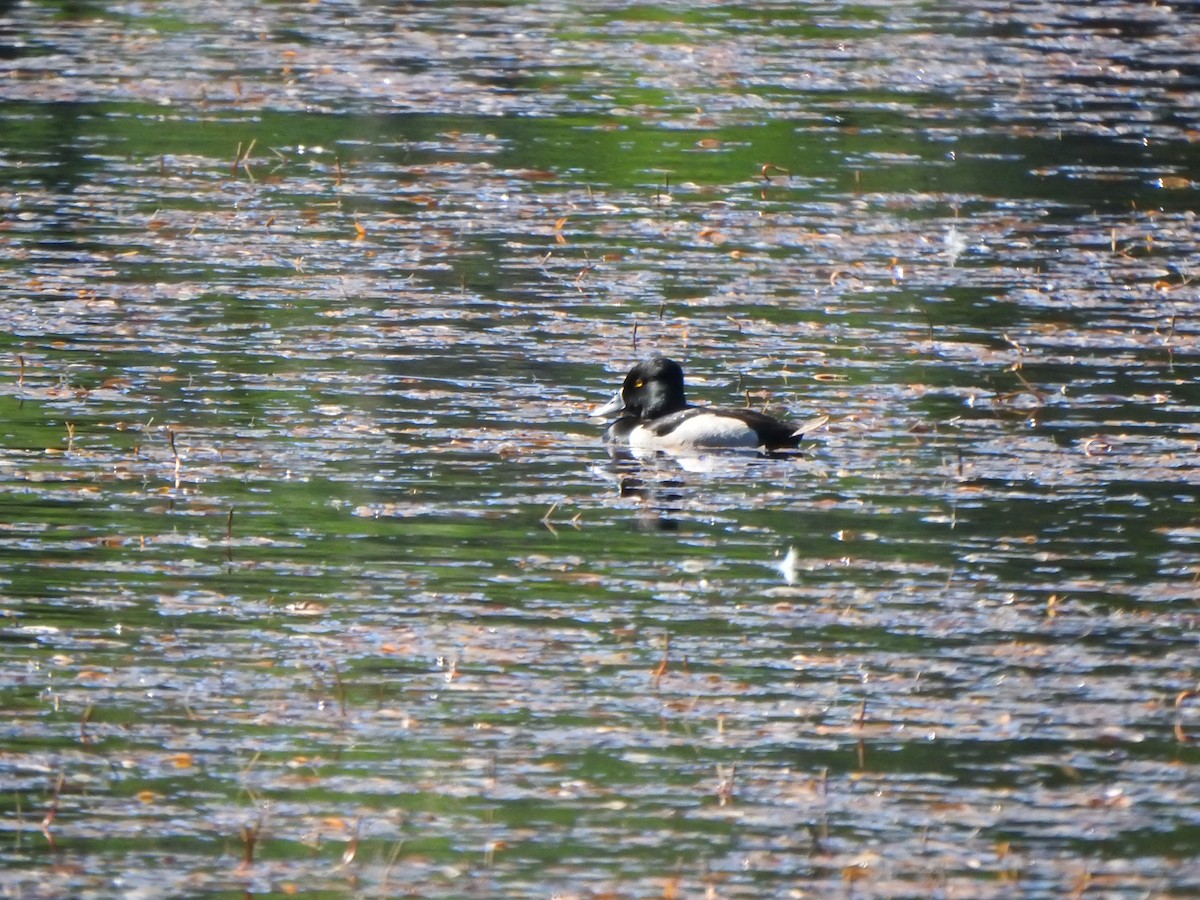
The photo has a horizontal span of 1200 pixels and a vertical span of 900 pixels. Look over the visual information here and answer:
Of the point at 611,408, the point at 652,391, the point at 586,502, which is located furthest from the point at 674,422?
the point at 586,502

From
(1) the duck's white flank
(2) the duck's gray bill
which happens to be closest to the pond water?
(1) the duck's white flank

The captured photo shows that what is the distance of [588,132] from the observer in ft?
71.8

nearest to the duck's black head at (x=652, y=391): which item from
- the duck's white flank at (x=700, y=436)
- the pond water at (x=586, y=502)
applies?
the duck's white flank at (x=700, y=436)

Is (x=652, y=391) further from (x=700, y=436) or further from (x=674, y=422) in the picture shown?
(x=700, y=436)

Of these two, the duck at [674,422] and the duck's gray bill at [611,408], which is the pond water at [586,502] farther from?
the duck's gray bill at [611,408]

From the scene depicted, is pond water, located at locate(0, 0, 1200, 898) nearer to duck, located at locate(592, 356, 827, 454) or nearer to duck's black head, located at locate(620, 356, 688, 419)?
duck, located at locate(592, 356, 827, 454)

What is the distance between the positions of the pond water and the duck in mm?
150

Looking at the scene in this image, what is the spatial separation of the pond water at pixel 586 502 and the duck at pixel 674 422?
0.15m

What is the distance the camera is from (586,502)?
11.4m

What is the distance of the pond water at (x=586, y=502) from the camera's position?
7531 mm

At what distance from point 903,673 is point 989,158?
1254 centimetres

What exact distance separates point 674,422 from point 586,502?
1.68 m

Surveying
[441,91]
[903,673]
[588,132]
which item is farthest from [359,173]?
[903,673]

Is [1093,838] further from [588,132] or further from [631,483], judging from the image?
[588,132]
